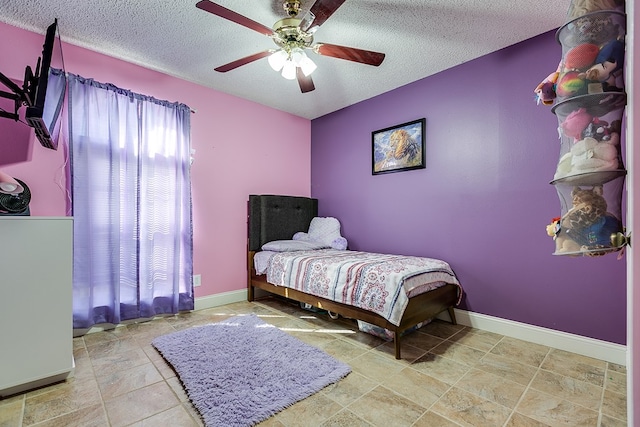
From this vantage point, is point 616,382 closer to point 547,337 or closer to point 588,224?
point 547,337

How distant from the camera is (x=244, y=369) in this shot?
5.97ft

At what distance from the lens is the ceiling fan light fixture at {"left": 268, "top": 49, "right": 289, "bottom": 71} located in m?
2.06

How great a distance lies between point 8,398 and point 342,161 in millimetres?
3452

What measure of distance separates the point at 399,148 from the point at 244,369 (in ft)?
8.37

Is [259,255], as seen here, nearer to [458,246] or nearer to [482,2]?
[458,246]

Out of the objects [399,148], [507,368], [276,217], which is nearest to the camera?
[507,368]

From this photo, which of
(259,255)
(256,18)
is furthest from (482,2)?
(259,255)

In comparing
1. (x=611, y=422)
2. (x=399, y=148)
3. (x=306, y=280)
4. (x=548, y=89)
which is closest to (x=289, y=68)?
(x=399, y=148)

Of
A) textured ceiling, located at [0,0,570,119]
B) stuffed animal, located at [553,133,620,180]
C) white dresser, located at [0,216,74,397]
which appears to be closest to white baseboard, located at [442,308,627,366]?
stuffed animal, located at [553,133,620,180]

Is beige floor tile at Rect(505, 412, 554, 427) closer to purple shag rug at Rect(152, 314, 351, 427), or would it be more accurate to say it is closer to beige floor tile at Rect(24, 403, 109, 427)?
purple shag rug at Rect(152, 314, 351, 427)

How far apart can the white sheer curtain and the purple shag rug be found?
62cm

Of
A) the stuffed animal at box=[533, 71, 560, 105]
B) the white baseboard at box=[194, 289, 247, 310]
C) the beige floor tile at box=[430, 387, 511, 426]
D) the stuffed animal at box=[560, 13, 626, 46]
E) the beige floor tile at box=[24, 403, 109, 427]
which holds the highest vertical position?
the stuffed animal at box=[560, 13, 626, 46]

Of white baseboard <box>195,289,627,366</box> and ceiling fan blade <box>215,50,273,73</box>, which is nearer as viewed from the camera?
white baseboard <box>195,289,627,366</box>

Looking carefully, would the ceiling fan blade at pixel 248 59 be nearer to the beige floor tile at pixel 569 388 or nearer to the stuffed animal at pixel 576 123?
the stuffed animal at pixel 576 123
